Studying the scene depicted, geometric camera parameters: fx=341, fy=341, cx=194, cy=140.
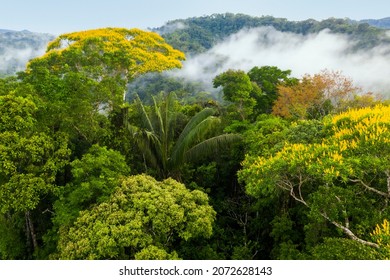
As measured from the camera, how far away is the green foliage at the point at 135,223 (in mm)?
7355

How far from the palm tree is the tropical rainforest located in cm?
A: 4

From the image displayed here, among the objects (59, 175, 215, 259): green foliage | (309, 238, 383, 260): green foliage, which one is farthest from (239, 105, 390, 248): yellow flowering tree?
(59, 175, 215, 259): green foliage

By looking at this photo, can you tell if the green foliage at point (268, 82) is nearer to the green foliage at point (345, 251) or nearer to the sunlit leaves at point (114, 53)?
the sunlit leaves at point (114, 53)

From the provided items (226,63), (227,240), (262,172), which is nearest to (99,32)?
(227,240)

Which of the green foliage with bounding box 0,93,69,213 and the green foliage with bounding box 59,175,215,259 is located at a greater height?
the green foliage with bounding box 0,93,69,213

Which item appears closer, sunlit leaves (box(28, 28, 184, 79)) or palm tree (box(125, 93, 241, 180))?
palm tree (box(125, 93, 241, 180))

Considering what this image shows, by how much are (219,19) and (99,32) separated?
9827cm

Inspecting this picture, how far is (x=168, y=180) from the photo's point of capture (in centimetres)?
917

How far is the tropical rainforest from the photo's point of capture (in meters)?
6.34

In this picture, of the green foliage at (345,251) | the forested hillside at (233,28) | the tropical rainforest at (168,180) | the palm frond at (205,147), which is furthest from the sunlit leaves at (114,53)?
the forested hillside at (233,28)

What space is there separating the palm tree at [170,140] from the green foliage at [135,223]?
1975 mm

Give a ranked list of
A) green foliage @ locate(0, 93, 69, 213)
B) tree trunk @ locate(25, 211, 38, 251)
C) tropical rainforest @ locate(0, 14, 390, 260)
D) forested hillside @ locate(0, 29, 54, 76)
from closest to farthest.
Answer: tropical rainforest @ locate(0, 14, 390, 260), green foliage @ locate(0, 93, 69, 213), tree trunk @ locate(25, 211, 38, 251), forested hillside @ locate(0, 29, 54, 76)

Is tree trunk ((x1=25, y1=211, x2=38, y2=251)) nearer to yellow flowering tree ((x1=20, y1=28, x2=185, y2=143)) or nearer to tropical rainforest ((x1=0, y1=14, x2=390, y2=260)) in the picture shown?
tropical rainforest ((x1=0, y1=14, x2=390, y2=260))
